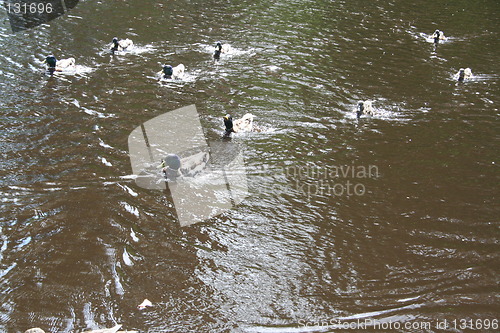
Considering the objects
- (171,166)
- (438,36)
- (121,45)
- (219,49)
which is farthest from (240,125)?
(438,36)

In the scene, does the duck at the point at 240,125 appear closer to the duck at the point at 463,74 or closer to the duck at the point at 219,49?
the duck at the point at 219,49

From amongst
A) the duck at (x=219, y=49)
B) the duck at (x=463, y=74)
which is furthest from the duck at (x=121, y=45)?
the duck at (x=463, y=74)

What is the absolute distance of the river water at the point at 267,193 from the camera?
25.9ft

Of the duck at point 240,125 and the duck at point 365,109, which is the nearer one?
the duck at point 240,125

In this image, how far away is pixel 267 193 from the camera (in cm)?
1081

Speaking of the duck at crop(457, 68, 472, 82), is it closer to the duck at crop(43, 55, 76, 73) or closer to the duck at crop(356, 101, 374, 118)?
the duck at crop(356, 101, 374, 118)

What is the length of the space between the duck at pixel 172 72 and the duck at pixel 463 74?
10219 millimetres

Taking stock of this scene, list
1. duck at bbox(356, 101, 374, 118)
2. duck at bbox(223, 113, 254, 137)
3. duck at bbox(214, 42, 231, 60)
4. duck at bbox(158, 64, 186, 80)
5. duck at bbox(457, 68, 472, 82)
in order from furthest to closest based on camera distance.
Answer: duck at bbox(214, 42, 231, 60) < duck at bbox(457, 68, 472, 82) < duck at bbox(158, 64, 186, 80) < duck at bbox(356, 101, 374, 118) < duck at bbox(223, 113, 254, 137)

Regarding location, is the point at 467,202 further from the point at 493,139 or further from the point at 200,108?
the point at 200,108

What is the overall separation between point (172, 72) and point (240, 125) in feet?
14.7

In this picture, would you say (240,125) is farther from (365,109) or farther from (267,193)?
(365,109)

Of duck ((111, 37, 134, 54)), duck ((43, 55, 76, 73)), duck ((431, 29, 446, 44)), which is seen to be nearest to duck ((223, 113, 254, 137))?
duck ((43, 55, 76, 73))

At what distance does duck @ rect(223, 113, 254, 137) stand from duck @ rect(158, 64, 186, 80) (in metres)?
3.97

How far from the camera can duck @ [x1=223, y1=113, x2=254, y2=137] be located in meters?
13.1
